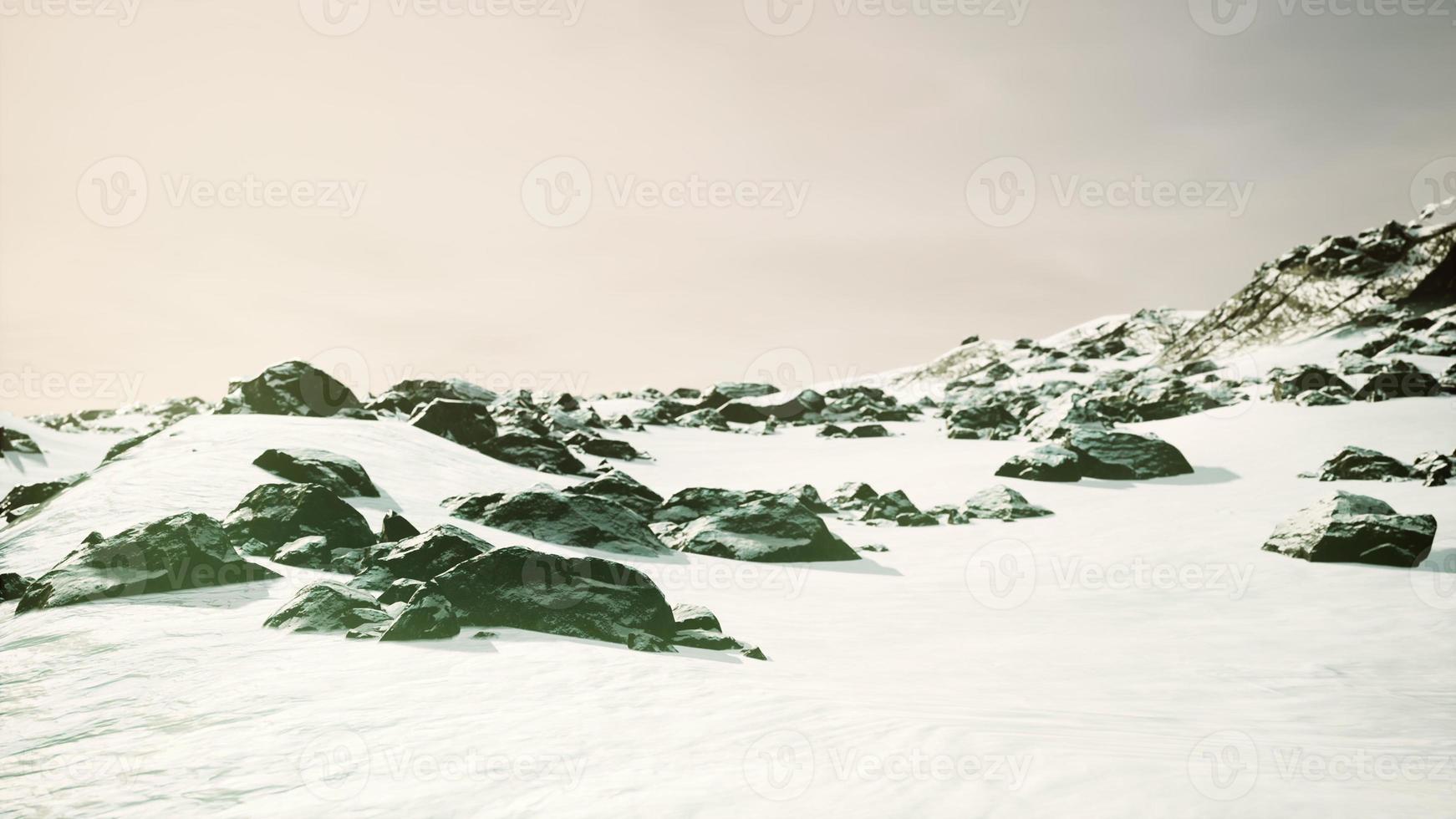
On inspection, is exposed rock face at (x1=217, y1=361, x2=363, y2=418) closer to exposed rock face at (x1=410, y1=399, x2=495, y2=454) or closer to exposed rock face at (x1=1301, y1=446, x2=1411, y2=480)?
exposed rock face at (x1=410, y1=399, x2=495, y2=454)

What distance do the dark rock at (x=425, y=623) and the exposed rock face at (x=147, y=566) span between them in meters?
2.21

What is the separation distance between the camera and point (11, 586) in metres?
6.13

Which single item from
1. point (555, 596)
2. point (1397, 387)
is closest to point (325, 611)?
point (555, 596)

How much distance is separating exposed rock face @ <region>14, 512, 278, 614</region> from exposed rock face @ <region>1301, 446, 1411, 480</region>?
1597cm

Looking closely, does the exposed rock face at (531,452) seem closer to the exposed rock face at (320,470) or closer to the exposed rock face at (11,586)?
the exposed rock face at (320,470)

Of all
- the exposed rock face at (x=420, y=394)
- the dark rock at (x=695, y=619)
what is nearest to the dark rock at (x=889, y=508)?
the dark rock at (x=695, y=619)

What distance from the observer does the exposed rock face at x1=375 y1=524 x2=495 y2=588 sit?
6910mm

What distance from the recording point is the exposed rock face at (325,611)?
5.47 metres

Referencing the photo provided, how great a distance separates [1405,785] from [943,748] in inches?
82.7

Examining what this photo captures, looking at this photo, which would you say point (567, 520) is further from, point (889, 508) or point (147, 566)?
point (889, 508)

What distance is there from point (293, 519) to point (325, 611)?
9.71 ft

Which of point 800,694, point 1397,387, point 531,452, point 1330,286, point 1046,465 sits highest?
point 1330,286

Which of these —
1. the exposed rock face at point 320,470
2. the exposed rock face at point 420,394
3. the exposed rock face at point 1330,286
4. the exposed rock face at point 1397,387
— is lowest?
the exposed rock face at point 320,470

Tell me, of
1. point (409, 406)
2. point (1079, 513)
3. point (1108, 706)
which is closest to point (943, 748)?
point (1108, 706)
